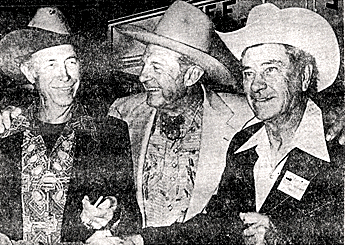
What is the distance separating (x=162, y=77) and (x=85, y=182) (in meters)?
0.50

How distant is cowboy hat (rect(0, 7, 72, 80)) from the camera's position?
2953mm

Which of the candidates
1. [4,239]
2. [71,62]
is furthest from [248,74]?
[4,239]

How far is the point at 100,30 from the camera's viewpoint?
2.96 meters

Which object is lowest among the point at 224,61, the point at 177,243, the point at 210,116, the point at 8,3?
the point at 177,243

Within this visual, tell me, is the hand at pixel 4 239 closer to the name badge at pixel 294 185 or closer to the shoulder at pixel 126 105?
the shoulder at pixel 126 105

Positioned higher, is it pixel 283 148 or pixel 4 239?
pixel 283 148

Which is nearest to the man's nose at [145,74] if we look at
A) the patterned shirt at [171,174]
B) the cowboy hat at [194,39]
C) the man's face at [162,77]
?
the man's face at [162,77]

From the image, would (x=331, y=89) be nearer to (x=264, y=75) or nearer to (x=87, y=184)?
(x=264, y=75)

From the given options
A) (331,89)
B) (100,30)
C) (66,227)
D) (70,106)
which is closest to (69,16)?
(100,30)

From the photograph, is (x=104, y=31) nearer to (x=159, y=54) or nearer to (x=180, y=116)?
(x=159, y=54)

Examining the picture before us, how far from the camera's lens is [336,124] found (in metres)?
2.88

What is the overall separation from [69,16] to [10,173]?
66 centimetres

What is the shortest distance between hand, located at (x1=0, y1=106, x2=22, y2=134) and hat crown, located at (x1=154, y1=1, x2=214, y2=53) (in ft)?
2.08

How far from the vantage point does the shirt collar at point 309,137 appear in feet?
9.39
